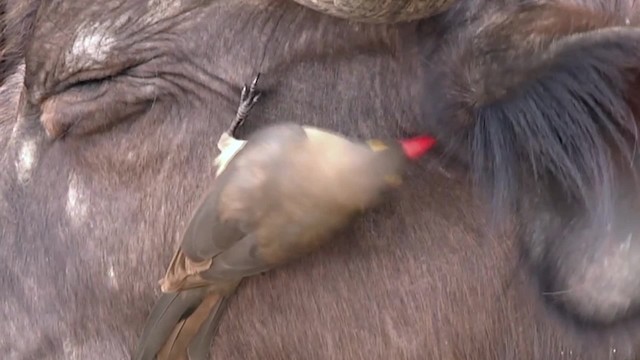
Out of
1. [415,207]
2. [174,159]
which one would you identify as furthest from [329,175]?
[174,159]

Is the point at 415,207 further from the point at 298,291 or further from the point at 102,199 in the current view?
the point at 102,199

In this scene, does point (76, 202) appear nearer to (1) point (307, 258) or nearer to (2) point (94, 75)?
(2) point (94, 75)

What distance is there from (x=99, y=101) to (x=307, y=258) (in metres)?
0.34

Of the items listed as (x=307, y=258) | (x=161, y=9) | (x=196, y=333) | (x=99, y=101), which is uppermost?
(x=161, y=9)

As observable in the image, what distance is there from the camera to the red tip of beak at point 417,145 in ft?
4.28

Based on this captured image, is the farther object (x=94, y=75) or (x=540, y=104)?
(x=94, y=75)

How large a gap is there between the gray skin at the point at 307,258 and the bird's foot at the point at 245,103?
0.01m

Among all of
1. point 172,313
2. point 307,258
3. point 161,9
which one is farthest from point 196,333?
point 161,9

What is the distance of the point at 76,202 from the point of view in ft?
4.86

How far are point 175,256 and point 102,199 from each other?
5.7 inches

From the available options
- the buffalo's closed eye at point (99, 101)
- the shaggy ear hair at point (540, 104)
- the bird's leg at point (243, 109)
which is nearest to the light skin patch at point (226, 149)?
the bird's leg at point (243, 109)

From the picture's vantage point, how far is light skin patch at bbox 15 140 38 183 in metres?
1.53

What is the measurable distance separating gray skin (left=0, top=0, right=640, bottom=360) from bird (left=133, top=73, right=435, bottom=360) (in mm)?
31

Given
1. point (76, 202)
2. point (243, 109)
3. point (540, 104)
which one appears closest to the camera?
point (540, 104)
